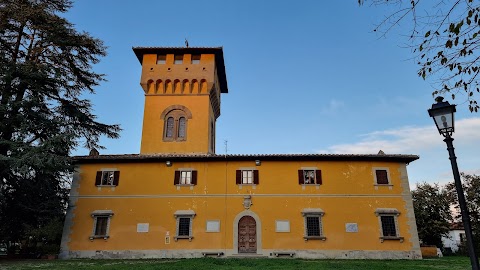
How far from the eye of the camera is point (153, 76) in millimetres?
27031

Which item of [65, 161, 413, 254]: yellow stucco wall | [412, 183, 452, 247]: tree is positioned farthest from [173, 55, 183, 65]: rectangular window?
[412, 183, 452, 247]: tree

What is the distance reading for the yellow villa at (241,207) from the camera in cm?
1953

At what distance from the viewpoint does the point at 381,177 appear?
2073 centimetres

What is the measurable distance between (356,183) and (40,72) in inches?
741

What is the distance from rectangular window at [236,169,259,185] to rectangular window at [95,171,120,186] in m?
7.59

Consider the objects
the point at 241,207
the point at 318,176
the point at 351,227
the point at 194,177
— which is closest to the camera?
the point at 351,227

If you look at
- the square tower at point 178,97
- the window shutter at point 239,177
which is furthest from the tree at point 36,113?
the window shutter at point 239,177

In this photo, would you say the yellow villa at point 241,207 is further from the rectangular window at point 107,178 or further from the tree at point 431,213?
the tree at point 431,213

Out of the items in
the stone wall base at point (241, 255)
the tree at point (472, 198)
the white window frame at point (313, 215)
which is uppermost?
the tree at point (472, 198)

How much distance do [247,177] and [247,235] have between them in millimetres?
3432

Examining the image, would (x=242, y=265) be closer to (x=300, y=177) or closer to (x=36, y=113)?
(x=300, y=177)

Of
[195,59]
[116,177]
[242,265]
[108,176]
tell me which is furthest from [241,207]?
[195,59]

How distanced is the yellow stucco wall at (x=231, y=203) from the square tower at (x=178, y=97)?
184 inches

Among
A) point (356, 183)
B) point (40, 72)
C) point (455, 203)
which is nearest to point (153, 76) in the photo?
point (40, 72)
